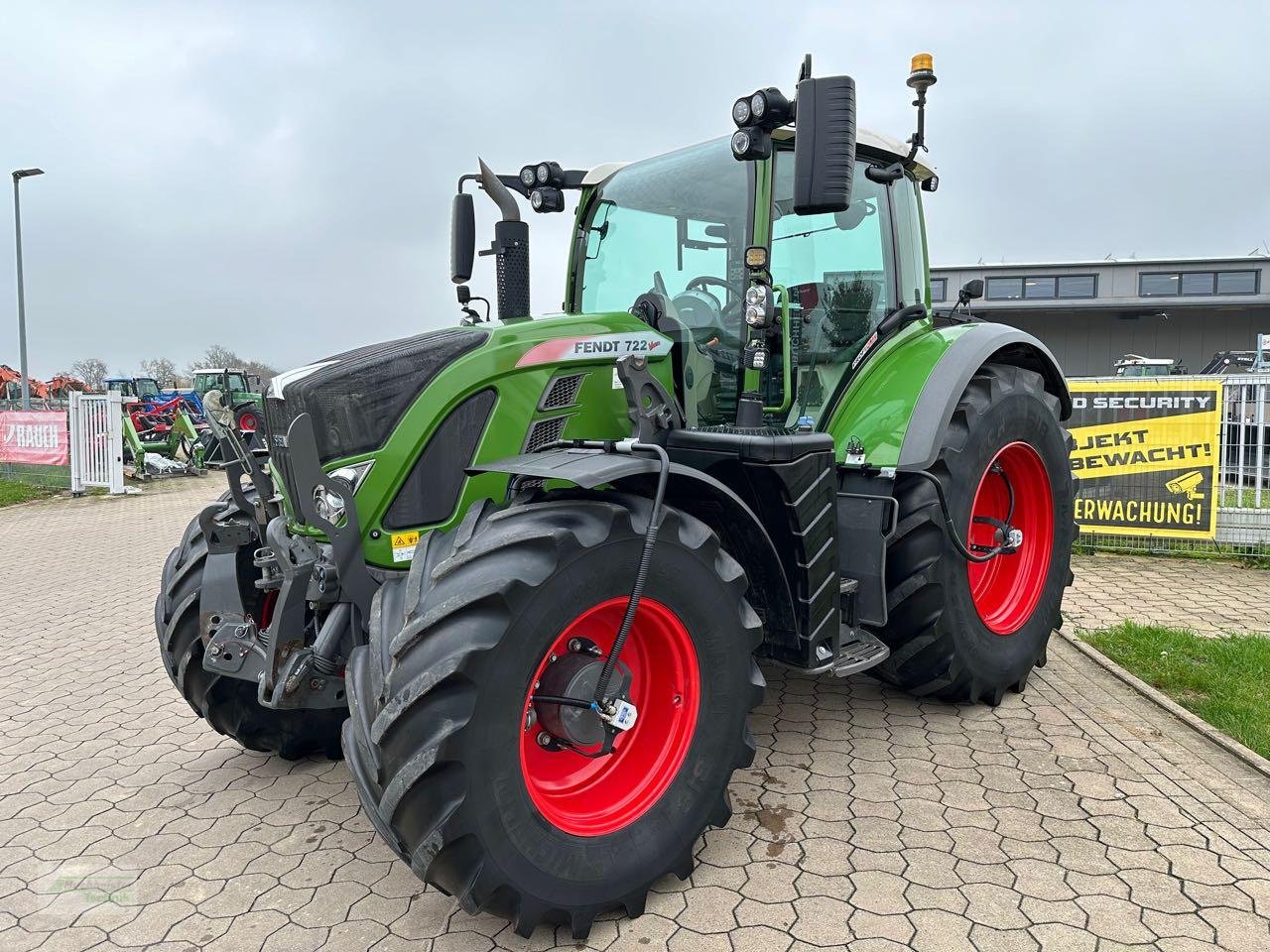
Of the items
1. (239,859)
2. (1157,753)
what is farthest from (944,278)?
(239,859)

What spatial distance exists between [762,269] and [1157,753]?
2.42m

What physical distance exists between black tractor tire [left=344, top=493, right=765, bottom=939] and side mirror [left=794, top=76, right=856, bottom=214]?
1041 millimetres

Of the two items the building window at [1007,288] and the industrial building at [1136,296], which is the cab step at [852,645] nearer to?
the industrial building at [1136,296]

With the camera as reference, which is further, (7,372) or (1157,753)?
(7,372)

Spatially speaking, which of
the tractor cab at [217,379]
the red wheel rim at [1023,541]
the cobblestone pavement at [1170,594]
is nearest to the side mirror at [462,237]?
the red wheel rim at [1023,541]

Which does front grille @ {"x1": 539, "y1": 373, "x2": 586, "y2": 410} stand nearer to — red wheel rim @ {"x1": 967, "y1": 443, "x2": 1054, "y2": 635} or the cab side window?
the cab side window

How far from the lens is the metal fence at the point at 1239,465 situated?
290 inches

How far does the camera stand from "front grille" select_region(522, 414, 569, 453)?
295 cm

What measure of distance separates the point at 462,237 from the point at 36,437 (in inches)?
563

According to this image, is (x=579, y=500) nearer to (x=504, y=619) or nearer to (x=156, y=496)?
(x=504, y=619)

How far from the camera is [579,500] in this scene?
2504 millimetres

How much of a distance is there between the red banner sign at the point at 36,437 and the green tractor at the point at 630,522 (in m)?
13.0

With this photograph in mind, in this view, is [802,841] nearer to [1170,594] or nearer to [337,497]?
[337,497]

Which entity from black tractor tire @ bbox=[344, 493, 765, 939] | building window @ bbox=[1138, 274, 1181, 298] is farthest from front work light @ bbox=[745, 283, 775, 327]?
building window @ bbox=[1138, 274, 1181, 298]
